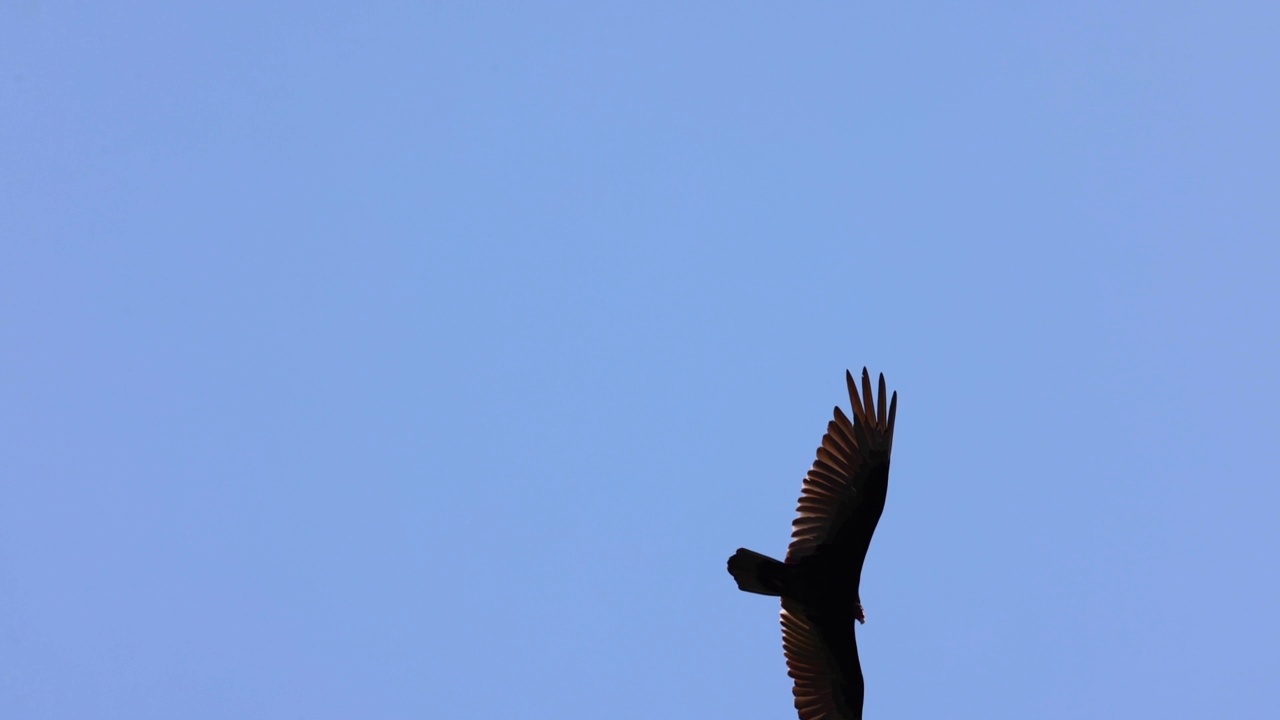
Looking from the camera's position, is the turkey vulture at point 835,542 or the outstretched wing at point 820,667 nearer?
the turkey vulture at point 835,542

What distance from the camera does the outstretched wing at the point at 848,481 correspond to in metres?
12.2

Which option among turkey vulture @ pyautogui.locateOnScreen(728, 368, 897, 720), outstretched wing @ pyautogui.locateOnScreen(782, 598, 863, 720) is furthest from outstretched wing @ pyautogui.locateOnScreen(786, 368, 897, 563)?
outstretched wing @ pyautogui.locateOnScreen(782, 598, 863, 720)

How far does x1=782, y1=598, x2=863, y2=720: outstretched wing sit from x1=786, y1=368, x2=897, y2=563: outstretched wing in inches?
39.7

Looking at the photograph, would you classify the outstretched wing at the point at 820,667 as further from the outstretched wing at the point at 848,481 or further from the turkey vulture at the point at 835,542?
the outstretched wing at the point at 848,481

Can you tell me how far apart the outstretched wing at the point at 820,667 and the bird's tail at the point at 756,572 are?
2.45 feet

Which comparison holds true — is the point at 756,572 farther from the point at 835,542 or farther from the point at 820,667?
the point at 820,667

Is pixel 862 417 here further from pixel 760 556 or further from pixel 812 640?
pixel 812 640

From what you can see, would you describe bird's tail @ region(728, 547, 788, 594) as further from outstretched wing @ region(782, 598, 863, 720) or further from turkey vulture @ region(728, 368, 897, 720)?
outstretched wing @ region(782, 598, 863, 720)

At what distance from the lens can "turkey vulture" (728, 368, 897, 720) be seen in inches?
481

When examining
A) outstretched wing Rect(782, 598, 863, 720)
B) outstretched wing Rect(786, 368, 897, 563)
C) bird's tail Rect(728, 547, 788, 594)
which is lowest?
outstretched wing Rect(782, 598, 863, 720)

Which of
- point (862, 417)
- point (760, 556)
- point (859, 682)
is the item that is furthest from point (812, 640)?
point (862, 417)

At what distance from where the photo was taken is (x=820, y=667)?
13.1 meters

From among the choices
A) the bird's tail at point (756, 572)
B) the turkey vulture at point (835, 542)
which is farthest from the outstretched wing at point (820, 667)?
the bird's tail at point (756, 572)

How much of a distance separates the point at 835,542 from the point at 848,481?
0.69 metres
